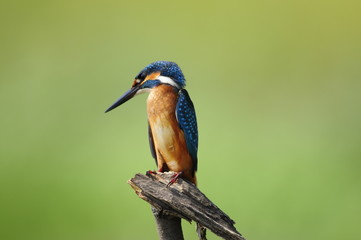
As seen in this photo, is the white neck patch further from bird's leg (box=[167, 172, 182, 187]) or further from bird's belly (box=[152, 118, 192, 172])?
bird's leg (box=[167, 172, 182, 187])

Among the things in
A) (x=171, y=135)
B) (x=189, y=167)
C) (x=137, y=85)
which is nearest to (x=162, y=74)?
(x=137, y=85)

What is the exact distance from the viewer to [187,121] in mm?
2051

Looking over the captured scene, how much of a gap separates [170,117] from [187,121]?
0.08 meters

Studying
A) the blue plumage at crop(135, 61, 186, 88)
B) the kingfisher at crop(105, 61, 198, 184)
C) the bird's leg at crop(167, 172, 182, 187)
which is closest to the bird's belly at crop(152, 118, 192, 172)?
the kingfisher at crop(105, 61, 198, 184)

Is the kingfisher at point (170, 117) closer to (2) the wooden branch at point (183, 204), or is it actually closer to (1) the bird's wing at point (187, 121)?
(1) the bird's wing at point (187, 121)

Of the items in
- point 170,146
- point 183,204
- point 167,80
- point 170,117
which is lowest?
point 183,204

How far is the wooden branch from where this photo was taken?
5.81 feet

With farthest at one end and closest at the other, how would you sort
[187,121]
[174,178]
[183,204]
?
[187,121] → [174,178] → [183,204]

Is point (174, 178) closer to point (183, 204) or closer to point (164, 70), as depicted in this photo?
point (183, 204)

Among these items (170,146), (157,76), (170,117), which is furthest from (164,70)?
(170,146)

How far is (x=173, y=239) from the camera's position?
76.1 inches

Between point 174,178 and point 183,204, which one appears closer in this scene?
point 183,204

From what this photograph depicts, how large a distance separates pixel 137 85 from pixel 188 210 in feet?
2.09

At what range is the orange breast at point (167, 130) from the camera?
2025mm
